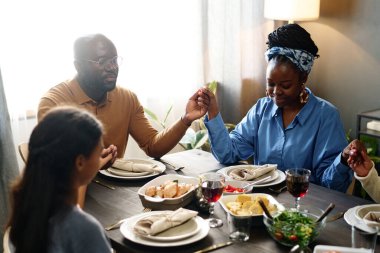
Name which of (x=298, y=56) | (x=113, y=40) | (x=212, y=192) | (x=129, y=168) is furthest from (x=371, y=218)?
(x=113, y=40)

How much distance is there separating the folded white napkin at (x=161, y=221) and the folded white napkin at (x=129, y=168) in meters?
0.47

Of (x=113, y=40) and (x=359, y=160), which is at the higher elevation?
(x=113, y=40)

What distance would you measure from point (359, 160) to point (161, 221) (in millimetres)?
735

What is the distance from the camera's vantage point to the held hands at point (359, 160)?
1656mm

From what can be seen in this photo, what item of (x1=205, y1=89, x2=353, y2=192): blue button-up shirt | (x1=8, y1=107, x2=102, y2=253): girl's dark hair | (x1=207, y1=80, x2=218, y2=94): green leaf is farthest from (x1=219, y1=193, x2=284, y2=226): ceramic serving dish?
(x1=207, y1=80, x2=218, y2=94): green leaf

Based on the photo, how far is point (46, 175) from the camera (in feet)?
3.42

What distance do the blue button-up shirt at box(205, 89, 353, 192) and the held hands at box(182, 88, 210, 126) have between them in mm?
60

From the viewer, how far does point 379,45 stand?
11.2 ft

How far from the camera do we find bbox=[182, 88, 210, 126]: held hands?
2062 millimetres

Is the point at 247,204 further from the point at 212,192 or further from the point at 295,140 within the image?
the point at 295,140

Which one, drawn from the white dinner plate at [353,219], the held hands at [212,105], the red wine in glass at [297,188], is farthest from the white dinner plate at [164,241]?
the held hands at [212,105]

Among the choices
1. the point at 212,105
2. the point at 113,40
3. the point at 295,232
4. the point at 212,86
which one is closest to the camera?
the point at 295,232

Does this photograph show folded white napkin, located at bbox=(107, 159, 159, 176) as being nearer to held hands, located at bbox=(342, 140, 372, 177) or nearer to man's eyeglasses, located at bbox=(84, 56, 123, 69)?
man's eyeglasses, located at bbox=(84, 56, 123, 69)

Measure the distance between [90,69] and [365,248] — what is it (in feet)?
4.60
